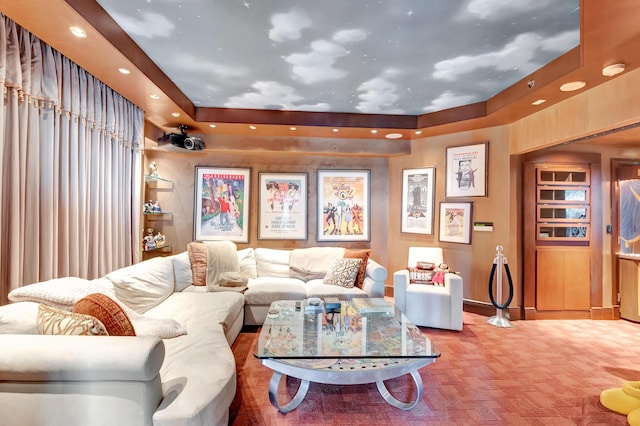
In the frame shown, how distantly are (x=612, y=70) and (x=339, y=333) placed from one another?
3066 mm

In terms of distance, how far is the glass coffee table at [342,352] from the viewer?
203 cm

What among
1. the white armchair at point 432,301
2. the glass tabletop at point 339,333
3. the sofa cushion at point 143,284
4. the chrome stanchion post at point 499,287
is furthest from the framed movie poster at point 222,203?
the chrome stanchion post at point 499,287

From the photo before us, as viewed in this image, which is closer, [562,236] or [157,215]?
[562,236]

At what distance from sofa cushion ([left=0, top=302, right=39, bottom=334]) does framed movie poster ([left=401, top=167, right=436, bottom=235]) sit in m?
4.42

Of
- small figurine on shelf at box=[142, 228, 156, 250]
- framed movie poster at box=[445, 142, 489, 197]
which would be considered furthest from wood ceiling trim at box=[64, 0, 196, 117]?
framed movie poster at box=[445, 142, 489, 197]

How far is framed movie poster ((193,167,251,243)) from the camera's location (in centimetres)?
489

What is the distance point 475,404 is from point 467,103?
3.32 metres

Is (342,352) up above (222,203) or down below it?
below

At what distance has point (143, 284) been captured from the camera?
294 centimetres

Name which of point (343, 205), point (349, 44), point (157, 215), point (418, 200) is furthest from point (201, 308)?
point (418, 200)

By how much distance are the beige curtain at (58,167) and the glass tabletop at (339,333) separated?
1793 mm

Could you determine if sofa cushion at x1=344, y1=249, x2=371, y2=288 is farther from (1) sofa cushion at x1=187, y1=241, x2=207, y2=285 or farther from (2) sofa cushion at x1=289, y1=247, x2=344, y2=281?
(1) sofa cushion at x1=187, y1=241, x2=207, y2=285

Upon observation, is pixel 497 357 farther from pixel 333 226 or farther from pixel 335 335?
pixel 333 226

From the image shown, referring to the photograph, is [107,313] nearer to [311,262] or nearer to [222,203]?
[311,262]
